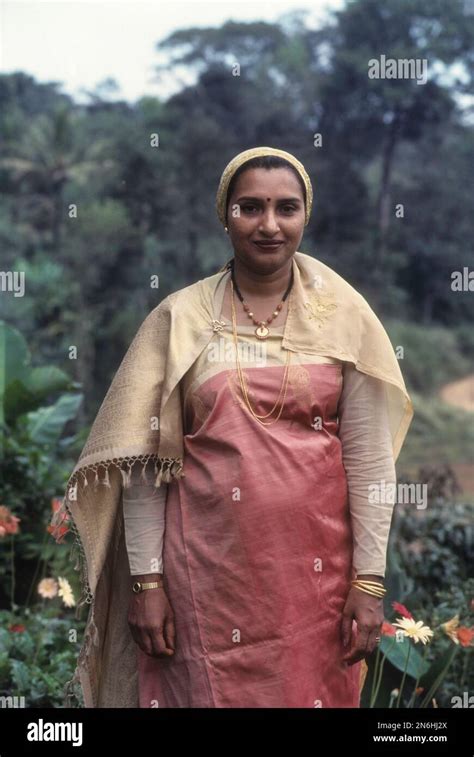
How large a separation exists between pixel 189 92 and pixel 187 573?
45.0 feet

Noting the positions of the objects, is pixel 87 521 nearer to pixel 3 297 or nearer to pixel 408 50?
pixel 3 297

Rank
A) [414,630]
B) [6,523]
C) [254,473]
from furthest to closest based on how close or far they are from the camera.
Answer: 1. [6,523]
2. [414,630]
3. [254,473]

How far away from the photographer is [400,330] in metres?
15.0

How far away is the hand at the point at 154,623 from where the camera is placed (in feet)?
7.64

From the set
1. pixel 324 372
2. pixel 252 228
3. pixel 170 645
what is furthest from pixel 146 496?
pixel 252 228

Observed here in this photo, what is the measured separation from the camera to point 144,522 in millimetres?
2391

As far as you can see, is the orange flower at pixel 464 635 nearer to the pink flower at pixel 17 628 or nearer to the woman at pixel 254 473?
the woman at pixel 254 473

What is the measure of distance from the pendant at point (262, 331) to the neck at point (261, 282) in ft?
0.30

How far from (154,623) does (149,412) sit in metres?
0.53

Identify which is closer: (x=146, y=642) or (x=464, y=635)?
(x=146, y=642)

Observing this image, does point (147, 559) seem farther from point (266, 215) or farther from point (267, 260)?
point (266, 215)

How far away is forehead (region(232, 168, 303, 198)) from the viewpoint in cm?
232

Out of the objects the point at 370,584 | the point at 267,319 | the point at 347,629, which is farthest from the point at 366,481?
the point at 267,319

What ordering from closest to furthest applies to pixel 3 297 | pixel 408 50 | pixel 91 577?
pixel 91 577, pixel 3 297, pixel 408 50
